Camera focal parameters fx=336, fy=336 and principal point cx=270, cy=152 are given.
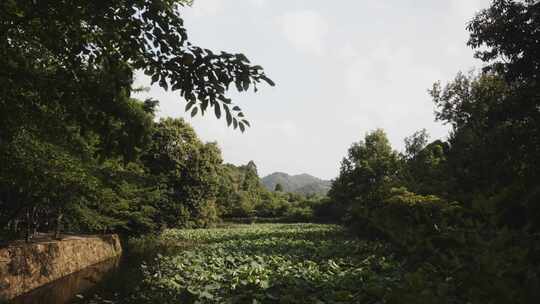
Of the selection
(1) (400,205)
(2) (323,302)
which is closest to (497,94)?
(1) (400,205)

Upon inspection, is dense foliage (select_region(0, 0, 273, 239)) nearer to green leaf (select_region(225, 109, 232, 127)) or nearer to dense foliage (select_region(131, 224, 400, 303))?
green leaf (select_region(225, 109, 232, 127))

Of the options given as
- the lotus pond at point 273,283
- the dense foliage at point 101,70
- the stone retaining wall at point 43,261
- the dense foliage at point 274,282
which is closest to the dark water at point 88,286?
the stone retaining wall at point 43,261

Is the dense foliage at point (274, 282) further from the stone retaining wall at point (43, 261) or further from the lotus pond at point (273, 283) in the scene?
the stone retaining wall at point (43, 261)

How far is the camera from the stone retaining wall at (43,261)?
33.6 ft

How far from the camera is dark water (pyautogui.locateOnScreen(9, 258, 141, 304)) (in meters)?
9.66

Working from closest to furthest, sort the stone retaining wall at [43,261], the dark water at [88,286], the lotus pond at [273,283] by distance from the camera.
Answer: the lotus pond at [273,283]
the dark water at [88,286]
the stone retaining wall at [43,261]

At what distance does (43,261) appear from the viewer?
12141 millimetres

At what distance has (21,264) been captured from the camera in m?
10.9

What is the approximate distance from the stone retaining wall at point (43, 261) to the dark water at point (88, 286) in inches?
11.8

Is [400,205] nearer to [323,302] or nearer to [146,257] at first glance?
[323,302]

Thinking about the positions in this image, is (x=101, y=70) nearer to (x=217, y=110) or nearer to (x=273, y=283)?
(x=217, y=110)

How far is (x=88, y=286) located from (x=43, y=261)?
2.30 metres

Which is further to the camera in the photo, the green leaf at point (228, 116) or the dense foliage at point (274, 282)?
the dense foliage at point (274, 282)

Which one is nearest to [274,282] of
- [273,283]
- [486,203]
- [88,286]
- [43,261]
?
[273,283]
